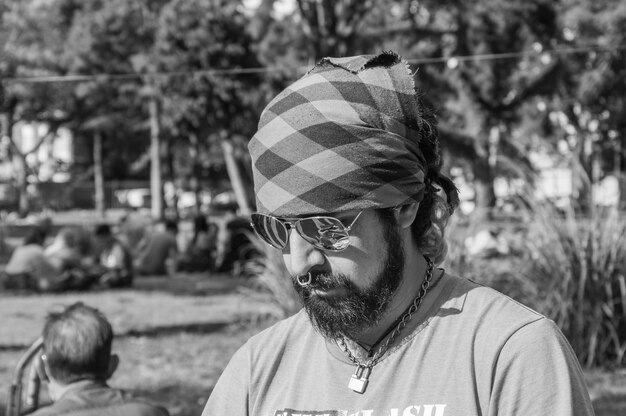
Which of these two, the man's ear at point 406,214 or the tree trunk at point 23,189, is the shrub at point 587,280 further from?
the tree trunk at point 23,189

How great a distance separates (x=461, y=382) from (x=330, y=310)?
285 mm

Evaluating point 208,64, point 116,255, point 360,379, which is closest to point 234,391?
point 360,379

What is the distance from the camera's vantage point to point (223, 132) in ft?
68.2

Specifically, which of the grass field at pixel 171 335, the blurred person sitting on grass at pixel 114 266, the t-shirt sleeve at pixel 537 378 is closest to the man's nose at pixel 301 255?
the t-shirt sleeve at pixel 537 378

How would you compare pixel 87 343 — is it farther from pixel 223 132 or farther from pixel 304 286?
pixel 223 132

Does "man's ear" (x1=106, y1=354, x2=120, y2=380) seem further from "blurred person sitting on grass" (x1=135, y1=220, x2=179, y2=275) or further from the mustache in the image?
"blurred person sitting on grass" (x1=135, y1=220, x2=179, y2=275)

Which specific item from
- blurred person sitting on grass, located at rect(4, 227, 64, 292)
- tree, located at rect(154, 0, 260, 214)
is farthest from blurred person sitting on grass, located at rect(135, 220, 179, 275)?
tree, located at rect(154, 0, 260, 214)

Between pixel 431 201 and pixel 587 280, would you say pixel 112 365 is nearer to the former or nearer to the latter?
pixel 431 201

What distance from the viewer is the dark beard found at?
5.32 ft

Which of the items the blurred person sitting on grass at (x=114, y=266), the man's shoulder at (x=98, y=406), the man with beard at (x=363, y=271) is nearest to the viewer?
the man with beard at (x=363, y=271)

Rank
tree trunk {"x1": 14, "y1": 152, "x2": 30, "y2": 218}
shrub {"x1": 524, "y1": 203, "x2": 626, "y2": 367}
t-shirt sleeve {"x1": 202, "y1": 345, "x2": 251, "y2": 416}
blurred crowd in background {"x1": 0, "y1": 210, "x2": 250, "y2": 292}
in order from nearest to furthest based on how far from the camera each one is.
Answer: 1. t-shirt sleeve {"x1": 202, "y1": 345, "x2": 251, "y2": 416}
2. shrub {"x1": 524, "y1": 203, "x2": 626, "y2": 367}
3. blurred crowd in background {"x1": 0, "y1": 210, "x2": 250, "y2": 292}
4. tree trunk {"x1": 14, "y1": 152, "x2": 30, "y2": 218}

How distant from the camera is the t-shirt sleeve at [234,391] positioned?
175 centimetres

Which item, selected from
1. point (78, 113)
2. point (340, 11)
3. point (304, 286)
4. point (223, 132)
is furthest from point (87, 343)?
point (78, 113)

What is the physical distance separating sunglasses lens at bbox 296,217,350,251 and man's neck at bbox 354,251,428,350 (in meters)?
0.16
